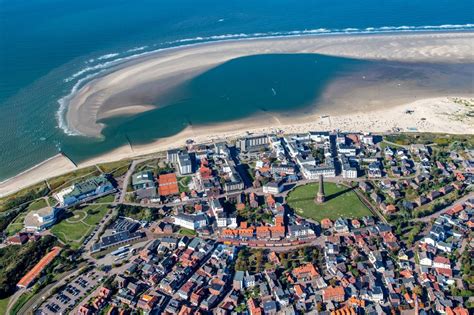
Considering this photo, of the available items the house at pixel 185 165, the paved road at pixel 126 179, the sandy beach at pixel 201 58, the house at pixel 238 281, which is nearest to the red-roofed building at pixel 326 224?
the house at pixel 238 281

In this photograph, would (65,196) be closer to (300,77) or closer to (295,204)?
(295,204)

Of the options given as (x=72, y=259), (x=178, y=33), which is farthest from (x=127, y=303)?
(x=178, y=33)

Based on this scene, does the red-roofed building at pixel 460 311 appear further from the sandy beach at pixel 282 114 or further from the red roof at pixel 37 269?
the red roof at pixel 37 269

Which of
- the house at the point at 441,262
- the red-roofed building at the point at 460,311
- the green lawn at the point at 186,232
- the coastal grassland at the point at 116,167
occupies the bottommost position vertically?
the red-roofed building at the point at 460,311

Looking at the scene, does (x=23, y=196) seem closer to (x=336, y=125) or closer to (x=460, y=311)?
(x=336, y=125)

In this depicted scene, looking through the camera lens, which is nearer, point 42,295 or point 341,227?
point 42,295

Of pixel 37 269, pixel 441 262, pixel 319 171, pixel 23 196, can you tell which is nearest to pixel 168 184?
pixel 23 196
